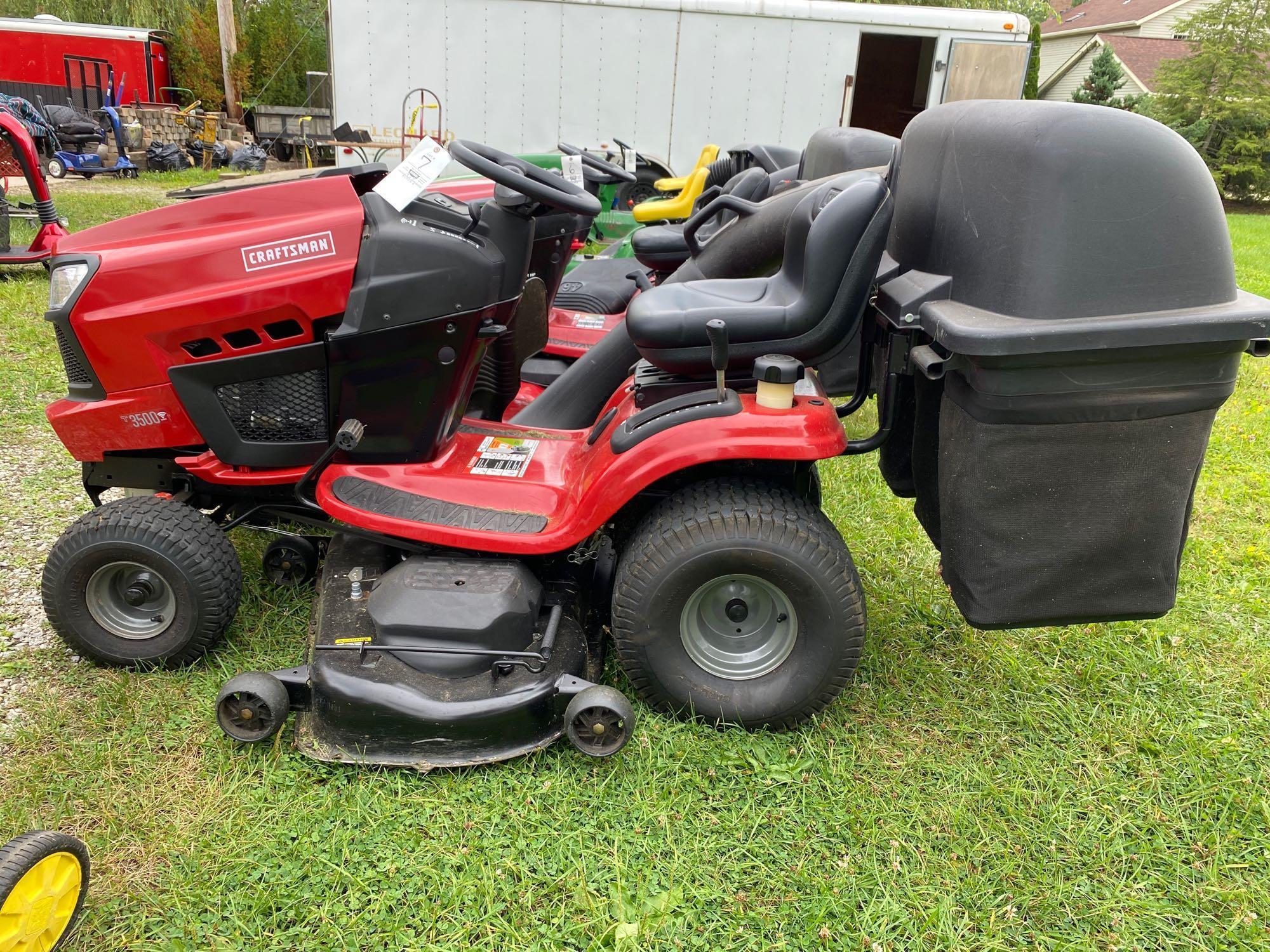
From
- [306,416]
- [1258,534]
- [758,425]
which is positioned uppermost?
[758,425]

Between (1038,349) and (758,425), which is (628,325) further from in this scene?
(1038,349)

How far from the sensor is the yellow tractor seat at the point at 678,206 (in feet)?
19.2

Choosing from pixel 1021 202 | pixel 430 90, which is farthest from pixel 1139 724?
pixel 430 90

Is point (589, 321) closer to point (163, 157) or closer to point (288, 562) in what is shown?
point (288, 562)

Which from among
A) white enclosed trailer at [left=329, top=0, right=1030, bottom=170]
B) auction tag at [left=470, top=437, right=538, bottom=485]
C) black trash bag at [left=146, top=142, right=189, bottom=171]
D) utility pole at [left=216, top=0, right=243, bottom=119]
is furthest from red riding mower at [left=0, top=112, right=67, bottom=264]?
utility pole at [left=216, top=0, right=243, bottom=119]

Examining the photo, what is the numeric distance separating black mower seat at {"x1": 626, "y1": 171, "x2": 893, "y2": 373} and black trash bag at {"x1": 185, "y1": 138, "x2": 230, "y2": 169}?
1894 cm

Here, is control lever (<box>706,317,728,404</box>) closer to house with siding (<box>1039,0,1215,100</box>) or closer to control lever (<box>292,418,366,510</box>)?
control lever (<box>292,418,366,510</box>)

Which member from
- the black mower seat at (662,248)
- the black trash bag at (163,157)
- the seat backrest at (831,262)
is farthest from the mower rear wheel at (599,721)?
the black trash bag at (163,157)

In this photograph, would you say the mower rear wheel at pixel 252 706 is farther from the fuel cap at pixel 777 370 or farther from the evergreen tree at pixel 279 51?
the evergreen tree at pixel 279 51

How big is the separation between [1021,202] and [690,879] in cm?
157

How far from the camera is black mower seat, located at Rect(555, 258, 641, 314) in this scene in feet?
16.2

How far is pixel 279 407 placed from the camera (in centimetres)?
261

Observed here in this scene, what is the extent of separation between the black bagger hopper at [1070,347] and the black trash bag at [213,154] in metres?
19.4

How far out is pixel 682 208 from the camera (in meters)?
5.88
